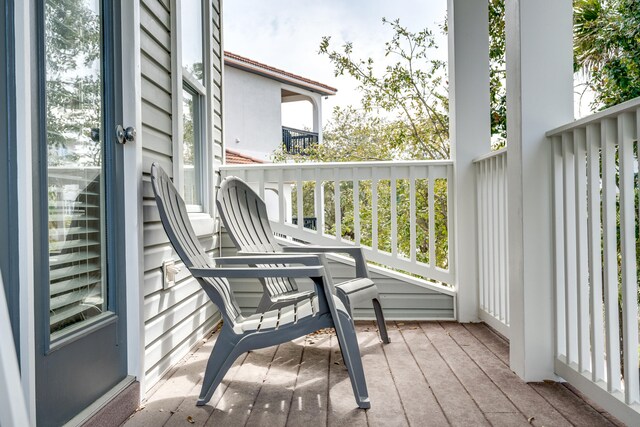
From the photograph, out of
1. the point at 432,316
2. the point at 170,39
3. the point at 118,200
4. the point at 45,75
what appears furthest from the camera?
the point at 432,316

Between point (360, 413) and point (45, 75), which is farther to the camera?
point (360, 413)

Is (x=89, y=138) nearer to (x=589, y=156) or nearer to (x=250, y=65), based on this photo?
(x=589, y=156)

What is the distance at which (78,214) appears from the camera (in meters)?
1.87

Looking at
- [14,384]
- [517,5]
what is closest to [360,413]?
[14,384]

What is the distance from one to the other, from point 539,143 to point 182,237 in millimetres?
1769

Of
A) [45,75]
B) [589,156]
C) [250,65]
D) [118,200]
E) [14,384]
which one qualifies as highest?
[250,65]

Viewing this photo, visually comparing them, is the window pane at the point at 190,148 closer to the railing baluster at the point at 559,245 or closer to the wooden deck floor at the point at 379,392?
the wooden deck floor at the point at 379,392

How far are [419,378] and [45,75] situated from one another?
6.86 feet

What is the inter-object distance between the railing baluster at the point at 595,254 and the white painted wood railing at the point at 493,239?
2.84ft

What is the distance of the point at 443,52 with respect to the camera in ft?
23.9

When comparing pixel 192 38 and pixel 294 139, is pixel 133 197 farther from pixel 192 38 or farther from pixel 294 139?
pixel 294 139

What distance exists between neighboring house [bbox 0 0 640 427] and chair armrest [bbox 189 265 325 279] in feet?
1.08

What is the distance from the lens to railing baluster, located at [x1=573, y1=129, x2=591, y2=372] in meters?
2.15

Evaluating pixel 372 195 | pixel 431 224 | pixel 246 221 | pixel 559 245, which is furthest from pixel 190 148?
pixel 559 245
